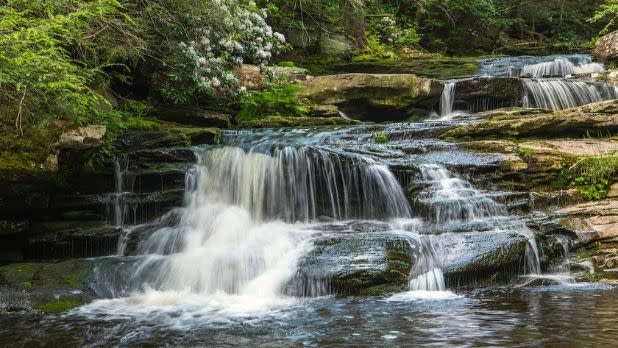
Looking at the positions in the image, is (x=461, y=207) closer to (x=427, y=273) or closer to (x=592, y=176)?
(x=427, y=273)

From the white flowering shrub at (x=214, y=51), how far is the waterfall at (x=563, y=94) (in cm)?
711

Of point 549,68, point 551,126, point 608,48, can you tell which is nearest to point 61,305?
point 551,126

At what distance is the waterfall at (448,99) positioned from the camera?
14.1m

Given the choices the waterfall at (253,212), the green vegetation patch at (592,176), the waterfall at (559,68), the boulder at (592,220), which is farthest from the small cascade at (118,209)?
the waterfall at (559,68)

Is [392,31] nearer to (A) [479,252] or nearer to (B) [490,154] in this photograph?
(B) [490,154]

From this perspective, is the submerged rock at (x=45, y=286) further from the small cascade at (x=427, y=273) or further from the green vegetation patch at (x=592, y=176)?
the green vegetation patch at (x=592, y=176)

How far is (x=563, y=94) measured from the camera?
1364 cm

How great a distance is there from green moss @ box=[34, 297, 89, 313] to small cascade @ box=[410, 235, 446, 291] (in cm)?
412

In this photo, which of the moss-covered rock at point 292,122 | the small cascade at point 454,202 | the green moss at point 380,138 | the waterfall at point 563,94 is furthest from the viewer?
the waterfall at point 563,94

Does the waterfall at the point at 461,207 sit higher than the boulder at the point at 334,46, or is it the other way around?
the boulder at the point at 334,46

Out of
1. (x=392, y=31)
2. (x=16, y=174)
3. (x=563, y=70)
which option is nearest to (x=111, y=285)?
(x=16, y=174)

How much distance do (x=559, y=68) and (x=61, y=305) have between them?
16.3 meters

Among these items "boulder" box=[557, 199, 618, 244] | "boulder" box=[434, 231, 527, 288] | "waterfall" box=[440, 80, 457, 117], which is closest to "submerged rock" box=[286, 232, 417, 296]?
"boulder" box=[434, 231, 527, 288]

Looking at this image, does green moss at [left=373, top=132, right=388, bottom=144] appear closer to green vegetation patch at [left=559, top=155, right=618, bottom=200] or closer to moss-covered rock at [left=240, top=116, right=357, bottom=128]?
moss-covered rock at [left=240, top=116, right=357, bottom=128]
